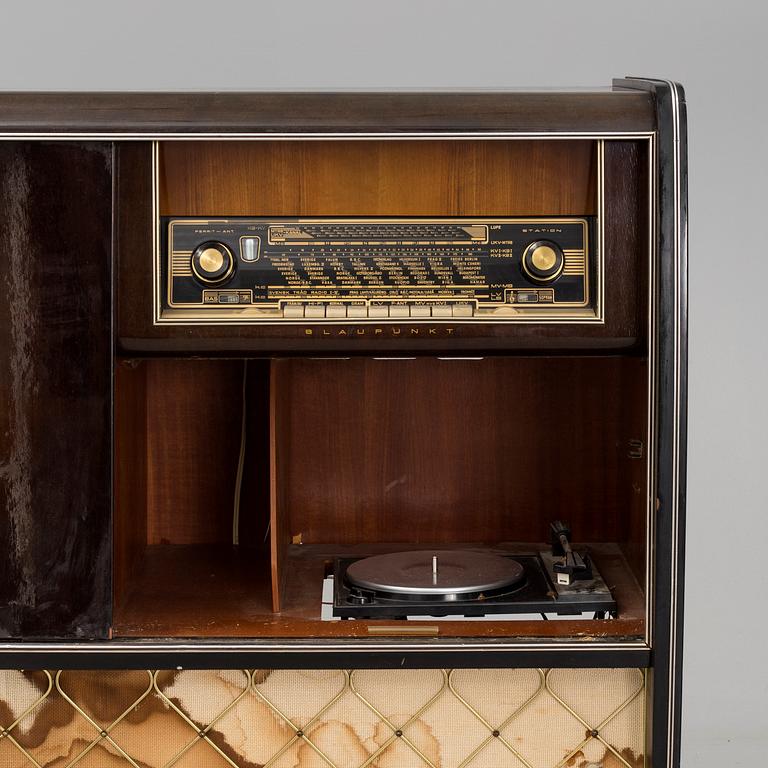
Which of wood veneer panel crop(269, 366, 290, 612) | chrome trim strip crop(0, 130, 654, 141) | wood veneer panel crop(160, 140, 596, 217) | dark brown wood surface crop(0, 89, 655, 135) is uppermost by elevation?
dark brown wood surface crop(0, 89, 655, 135)

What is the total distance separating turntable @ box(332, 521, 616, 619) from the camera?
5.67 ft

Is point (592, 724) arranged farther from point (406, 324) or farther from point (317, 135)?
point (317, 135)

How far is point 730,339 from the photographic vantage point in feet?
8.59

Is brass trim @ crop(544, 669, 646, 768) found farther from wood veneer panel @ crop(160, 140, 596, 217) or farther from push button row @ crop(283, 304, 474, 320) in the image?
wood veneer panel @ crop(160, 140, 596, 217)

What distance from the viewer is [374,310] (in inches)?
64.3

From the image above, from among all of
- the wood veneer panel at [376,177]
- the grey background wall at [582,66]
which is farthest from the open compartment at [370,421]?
the grey background wall at [582,66]

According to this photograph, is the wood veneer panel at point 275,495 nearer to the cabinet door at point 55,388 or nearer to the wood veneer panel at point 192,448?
the cabinet door at point 55,388

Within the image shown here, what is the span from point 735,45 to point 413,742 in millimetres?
1782

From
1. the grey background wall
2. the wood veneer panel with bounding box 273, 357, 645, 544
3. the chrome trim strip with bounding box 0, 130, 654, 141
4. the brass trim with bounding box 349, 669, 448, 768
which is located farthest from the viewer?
the grey background wall

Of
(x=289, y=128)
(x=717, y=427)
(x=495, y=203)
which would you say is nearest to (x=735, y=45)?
(x=717, y=427)

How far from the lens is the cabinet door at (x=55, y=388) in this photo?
1601mm

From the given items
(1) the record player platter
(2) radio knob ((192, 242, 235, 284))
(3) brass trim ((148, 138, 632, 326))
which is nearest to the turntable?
(1) the record player platter

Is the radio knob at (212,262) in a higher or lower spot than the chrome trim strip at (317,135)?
lower

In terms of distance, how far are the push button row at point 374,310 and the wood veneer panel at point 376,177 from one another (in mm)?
139
